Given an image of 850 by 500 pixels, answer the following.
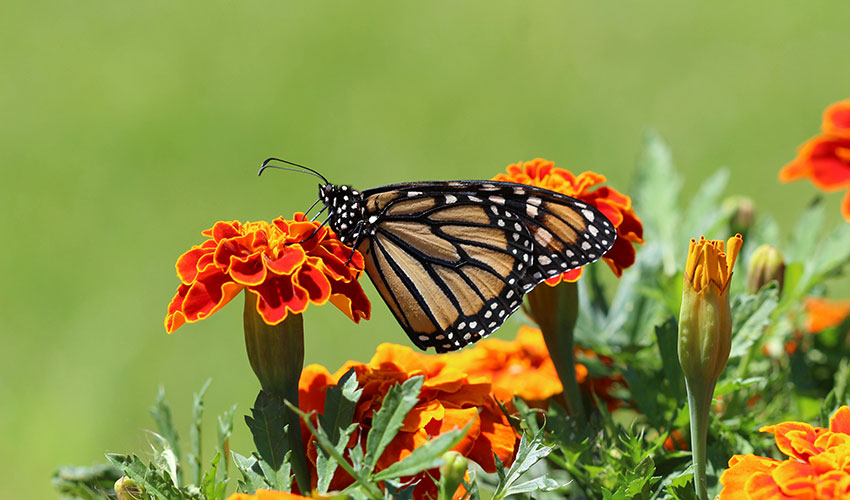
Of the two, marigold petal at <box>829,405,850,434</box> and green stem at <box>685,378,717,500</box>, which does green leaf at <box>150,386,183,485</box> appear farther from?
marigold petal at <box>829,405,850,434</box>

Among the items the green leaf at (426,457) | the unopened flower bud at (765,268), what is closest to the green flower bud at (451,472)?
the green leaf at (426,457)

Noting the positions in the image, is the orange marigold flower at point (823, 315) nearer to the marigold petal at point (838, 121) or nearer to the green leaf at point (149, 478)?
the marigold petal at point (838, 121)

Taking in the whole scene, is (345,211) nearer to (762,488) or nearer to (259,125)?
(762,488)

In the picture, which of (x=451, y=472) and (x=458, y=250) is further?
(x=458, y=250)

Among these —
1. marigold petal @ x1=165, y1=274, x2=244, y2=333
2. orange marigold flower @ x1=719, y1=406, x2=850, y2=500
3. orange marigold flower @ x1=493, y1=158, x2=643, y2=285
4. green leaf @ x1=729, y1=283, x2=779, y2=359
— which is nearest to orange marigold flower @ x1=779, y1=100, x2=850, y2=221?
green leaf @ x1=729, y1=283, x2=779, y2=359

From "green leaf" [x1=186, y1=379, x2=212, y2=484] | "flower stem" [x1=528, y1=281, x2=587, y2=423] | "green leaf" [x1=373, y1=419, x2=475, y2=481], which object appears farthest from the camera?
"flower stem" [x1=528, y1=281, x2=587, y2=423]

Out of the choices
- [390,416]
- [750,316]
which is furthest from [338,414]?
[750,316]
